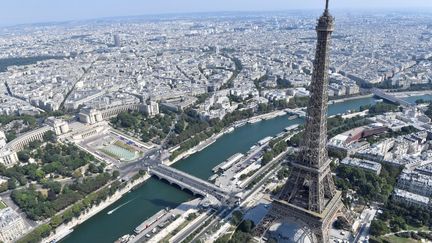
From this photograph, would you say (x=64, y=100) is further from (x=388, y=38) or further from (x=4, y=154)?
(x=388, y=38)

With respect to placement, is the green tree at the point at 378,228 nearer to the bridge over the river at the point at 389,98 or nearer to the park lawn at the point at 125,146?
the park lawn at the point at 125,146

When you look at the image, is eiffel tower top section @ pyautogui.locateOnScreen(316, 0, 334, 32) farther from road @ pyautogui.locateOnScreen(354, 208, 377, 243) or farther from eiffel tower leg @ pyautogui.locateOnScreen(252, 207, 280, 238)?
road @ pyautogui.locateOnScreen(354, 208, 377, 243)

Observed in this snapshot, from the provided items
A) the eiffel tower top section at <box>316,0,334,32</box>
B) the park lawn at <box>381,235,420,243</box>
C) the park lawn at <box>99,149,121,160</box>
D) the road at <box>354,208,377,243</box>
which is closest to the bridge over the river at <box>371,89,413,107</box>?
the road at <box>354,208,377,243</box>

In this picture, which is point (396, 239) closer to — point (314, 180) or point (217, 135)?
point (314, 180)

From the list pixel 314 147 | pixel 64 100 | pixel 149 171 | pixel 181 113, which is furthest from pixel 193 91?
pixel 314 147

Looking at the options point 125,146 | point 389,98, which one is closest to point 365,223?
point 125,146

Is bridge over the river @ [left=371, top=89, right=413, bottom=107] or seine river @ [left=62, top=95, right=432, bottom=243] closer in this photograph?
seine river @ [left=62, top=95, right=432, bottom=243]
